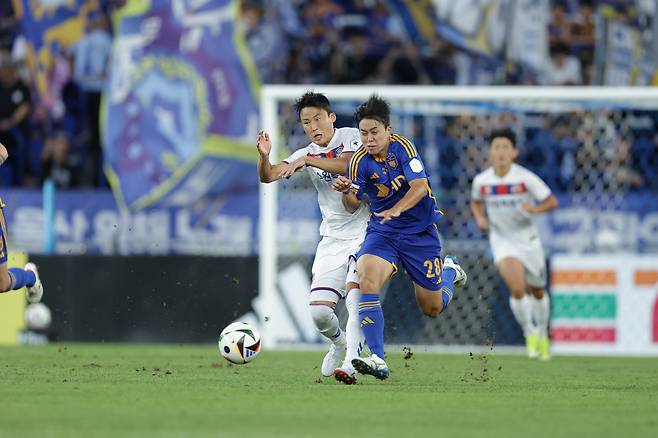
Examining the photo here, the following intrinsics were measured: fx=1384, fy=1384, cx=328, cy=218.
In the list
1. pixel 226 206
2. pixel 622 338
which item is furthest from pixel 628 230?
pixel 226 206

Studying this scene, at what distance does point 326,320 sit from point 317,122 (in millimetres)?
1450

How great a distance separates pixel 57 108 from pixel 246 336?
972 cm

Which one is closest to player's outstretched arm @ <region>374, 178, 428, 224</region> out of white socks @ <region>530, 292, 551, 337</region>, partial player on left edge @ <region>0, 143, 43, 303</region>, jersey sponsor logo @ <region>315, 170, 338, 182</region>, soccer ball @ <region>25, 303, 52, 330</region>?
jersey sponsor logo @ <region>315, 170, 338, 182</region>

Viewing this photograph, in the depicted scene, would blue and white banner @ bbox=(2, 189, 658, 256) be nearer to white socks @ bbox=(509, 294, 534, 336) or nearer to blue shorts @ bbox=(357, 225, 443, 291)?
white socks @ bbox=(509, 294, 534, 336)

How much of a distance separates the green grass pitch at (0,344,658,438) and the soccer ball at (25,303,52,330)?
3.37 metres

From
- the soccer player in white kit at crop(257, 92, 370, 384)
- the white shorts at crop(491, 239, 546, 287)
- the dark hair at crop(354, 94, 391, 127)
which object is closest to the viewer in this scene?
the dark hair at crop(354, 94, 391, 127)

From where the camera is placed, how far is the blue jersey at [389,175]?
372 inches

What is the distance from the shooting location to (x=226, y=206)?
1788 cm

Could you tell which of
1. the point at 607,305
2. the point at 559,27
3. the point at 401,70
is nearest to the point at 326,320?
the point at 607,305

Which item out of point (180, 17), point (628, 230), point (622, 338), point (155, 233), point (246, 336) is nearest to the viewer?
point (246, 336)

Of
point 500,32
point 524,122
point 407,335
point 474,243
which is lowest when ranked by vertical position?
point 407,335

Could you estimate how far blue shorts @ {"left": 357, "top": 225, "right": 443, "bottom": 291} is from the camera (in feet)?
31.6

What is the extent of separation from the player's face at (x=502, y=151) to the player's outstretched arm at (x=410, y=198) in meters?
4.99

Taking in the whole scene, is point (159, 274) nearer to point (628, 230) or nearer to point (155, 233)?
point (155, 233)
